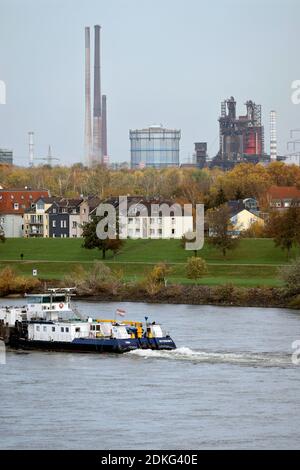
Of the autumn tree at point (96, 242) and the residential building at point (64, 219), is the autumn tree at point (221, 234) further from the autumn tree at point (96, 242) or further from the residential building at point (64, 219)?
the residential building at point (64, 219)

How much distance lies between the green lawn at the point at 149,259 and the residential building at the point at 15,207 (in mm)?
13998

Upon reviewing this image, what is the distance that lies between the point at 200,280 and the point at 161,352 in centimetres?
3252

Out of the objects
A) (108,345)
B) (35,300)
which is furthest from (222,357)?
(35,300)

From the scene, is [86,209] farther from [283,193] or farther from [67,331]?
[67,331]

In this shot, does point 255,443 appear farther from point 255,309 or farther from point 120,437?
point 255,309

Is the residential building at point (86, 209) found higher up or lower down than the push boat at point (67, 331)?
higher up

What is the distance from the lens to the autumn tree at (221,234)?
99.9m

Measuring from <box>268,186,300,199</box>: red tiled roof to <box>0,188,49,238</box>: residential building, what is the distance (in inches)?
923

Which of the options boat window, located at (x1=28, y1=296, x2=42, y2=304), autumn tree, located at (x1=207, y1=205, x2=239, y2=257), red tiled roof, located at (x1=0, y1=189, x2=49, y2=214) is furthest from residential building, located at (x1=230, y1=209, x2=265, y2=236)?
boat window, located at (x1=28, y1=296, x2=42, y2=304)

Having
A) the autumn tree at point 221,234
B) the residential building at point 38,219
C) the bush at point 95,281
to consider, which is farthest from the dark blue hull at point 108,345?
the residential building at point 38,219

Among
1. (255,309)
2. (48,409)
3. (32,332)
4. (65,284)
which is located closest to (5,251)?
(65,284)

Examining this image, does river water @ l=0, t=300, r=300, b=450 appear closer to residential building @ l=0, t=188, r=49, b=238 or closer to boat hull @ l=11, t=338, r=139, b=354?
boat hull @ l=11, t=338, r=139, b=354

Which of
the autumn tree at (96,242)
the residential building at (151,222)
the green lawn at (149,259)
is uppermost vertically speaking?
the residential building at (151,222)

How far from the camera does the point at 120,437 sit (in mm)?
40312
